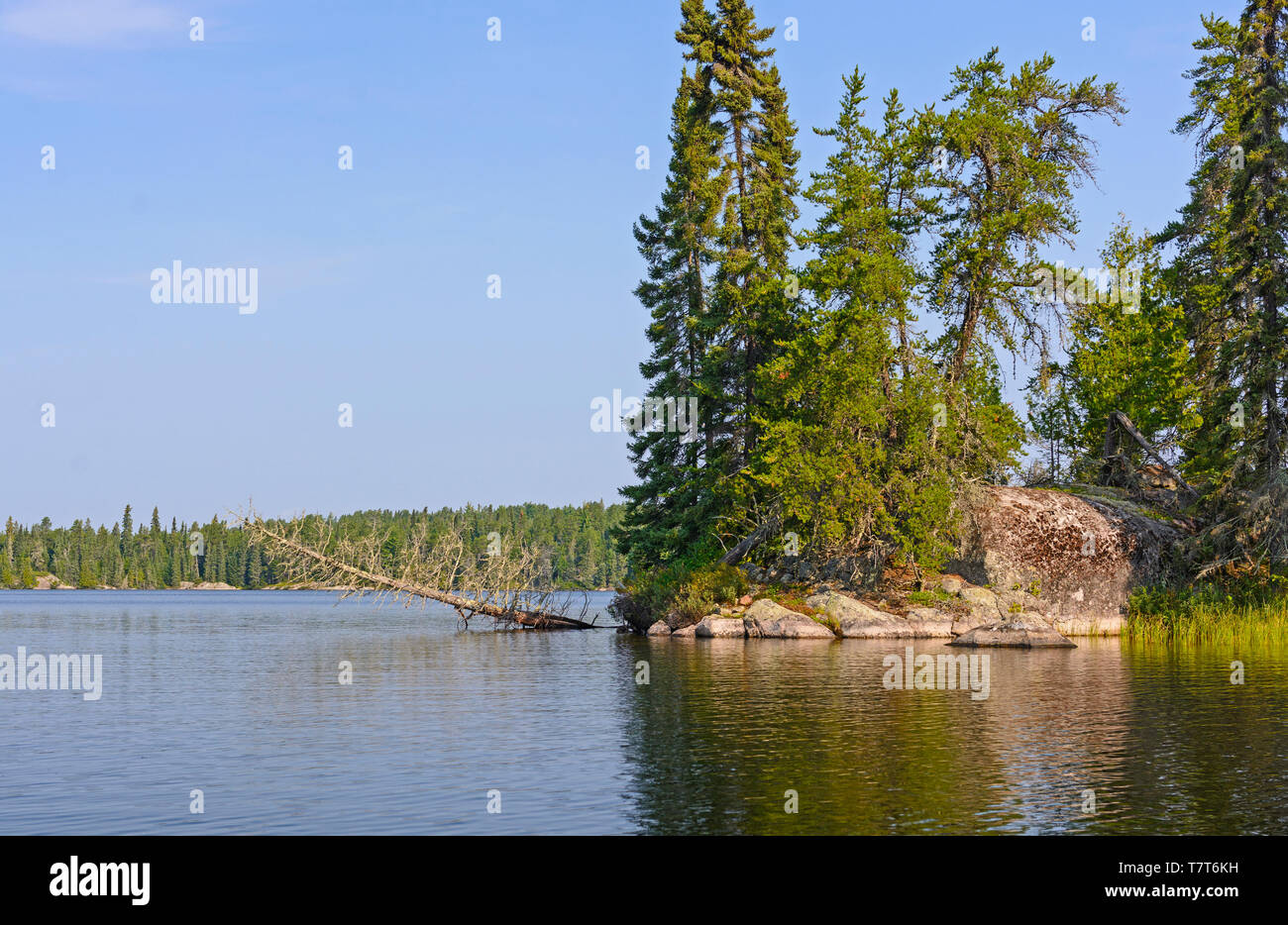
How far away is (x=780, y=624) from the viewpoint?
142 ft

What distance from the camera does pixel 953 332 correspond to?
47156mm

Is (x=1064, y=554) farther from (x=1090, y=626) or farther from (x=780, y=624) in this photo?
(x=780, y=624)

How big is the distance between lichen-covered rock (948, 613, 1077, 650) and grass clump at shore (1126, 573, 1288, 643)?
4.25 m

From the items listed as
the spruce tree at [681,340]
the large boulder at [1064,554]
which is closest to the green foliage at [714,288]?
the spruce tree at [681,340]

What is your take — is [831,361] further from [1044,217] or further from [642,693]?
[642,693]

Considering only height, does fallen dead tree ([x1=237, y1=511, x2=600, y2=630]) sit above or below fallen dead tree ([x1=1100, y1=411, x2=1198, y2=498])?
below

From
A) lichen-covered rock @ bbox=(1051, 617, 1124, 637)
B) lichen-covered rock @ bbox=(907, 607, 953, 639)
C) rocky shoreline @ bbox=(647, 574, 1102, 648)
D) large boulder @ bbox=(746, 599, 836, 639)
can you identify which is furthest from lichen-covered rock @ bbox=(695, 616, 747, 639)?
lichen-covered rock @ bbox=(1051, 617, 1124, 637)

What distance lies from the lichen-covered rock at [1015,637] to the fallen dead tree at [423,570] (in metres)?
18.2

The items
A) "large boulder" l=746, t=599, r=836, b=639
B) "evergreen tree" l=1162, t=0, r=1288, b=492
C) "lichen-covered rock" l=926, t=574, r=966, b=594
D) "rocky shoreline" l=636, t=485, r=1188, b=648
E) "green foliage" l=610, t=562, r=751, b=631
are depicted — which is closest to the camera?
"evergreen tree" l=1162, t=0, r=1288, b=492

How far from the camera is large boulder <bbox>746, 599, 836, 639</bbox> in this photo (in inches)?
1692

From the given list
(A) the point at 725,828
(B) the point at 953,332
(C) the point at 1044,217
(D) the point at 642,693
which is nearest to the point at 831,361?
(B) the point at 953,332

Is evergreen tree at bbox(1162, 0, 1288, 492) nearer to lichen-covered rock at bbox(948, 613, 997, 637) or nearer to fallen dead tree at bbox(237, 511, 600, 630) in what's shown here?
lichen-covered rock at bbox(948, 613, 997, 637)

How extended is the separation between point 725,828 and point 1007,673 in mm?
18296

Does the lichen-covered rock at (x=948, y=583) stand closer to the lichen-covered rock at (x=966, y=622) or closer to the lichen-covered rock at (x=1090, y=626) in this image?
the lichen-covered rock at (x=966, y=622)
